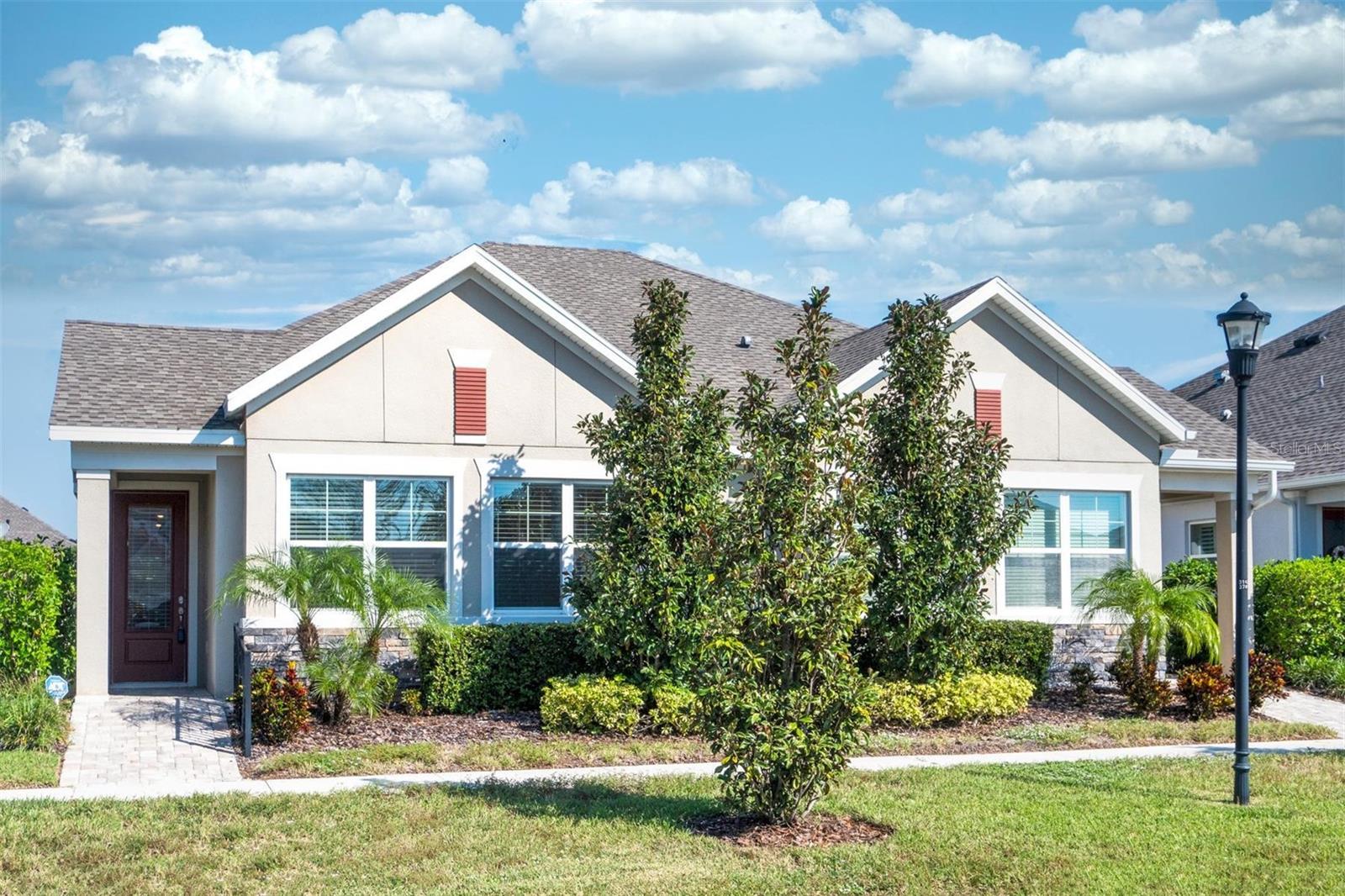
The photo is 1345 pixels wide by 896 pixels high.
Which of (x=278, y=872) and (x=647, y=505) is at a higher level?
(x=647, y=505)

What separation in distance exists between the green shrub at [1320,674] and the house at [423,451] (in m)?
2.04

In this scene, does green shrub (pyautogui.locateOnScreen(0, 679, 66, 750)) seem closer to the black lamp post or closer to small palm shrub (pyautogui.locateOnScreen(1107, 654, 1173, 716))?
the black lamp post

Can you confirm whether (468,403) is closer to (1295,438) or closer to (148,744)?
(148,744)

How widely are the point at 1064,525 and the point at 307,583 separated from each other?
10637mm

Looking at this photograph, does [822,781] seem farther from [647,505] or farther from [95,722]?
[95,722]

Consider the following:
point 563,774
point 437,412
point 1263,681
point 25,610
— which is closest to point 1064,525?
point 1263,681

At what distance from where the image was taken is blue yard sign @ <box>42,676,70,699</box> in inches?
557

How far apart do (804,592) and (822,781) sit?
1.40m

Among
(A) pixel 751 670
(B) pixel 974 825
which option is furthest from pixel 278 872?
(B) pixel 974 825

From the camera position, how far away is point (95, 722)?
1412 centimetres

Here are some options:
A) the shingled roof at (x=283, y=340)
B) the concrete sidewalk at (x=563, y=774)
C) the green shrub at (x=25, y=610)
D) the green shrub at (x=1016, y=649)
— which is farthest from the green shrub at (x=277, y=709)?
the green shrub at (x=1016, y=649)

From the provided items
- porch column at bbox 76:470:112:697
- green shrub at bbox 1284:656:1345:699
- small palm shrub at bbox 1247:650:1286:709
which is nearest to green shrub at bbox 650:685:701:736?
porch column at bbox 76:470:112:697

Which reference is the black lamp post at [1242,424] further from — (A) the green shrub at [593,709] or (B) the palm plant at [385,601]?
(B) the palm plant at [385,601]

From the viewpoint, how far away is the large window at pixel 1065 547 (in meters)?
18.8
